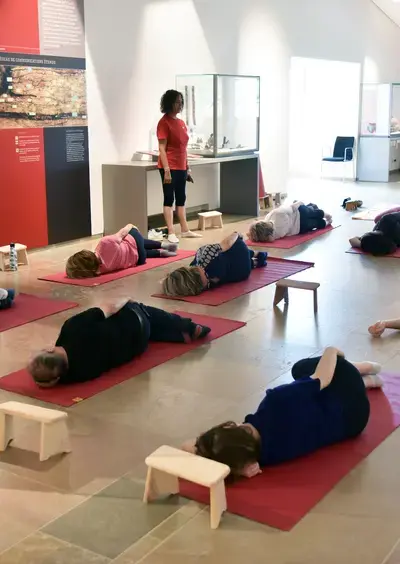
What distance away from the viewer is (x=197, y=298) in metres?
5.25

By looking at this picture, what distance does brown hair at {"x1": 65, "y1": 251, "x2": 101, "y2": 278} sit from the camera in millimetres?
5871

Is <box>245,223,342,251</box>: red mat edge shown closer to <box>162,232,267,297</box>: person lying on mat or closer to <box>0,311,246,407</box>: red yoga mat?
<box>162,232,267,297</box>: person lying on mat

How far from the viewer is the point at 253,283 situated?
18.6 ft

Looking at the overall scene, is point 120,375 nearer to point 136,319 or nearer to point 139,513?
point 136,319

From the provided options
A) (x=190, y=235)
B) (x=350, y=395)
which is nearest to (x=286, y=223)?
(x=190, y=235)

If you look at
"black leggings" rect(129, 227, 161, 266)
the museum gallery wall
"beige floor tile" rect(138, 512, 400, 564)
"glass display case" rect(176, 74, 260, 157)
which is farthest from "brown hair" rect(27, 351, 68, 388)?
"glass display case" rect(176, 74, 260, 157)

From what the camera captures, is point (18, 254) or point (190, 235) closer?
point (18, 254)

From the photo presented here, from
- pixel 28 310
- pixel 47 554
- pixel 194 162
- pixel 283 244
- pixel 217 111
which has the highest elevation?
pixel 217 111

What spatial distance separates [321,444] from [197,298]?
244 centimetres

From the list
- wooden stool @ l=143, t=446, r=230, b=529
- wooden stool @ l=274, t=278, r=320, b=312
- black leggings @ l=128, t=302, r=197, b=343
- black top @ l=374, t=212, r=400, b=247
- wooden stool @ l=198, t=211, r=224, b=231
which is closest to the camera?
wooden stool @ l=143, t=446, r=230, b=529

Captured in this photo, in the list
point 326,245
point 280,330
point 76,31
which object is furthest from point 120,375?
point 76,31

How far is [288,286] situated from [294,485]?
7.84ft

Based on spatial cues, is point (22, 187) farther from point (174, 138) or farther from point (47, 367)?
point (47, 367)

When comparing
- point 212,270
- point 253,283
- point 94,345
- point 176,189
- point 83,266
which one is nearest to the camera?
point 94,345
